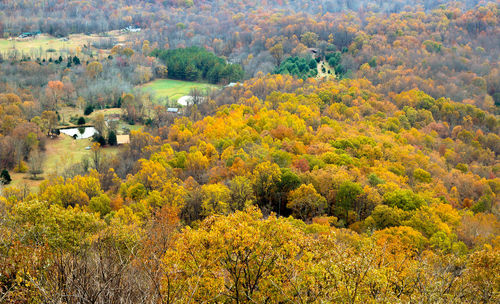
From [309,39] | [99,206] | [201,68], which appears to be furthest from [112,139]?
[309,39]

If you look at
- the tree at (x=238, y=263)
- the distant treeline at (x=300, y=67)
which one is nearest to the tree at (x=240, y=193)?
the tree at (x=238, y=263)

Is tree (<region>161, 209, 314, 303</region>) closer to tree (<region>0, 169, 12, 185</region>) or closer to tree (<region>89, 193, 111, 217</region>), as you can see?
tree (<region>89, 193, 111, 217</region>)

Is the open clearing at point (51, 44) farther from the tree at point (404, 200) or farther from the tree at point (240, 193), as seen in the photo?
the tree at point (404, 200)

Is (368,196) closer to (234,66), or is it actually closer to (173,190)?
(173,190)

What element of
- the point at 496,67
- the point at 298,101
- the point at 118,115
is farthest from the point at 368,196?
the point at 496,67

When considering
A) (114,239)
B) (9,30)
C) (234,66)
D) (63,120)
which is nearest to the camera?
(114,239)

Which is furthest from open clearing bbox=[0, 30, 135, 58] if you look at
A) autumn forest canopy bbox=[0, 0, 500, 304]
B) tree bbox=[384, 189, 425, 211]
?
tree bbox=[384, 189, 425, 211]
